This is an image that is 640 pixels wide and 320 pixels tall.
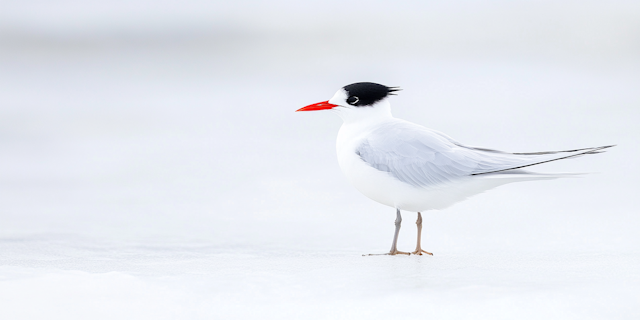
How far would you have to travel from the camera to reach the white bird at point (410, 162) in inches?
164

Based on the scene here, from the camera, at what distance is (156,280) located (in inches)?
141

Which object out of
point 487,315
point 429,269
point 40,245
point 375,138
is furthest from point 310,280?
point 40,245

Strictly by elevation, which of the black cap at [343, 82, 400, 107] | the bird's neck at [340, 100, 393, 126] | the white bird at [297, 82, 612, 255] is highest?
the black cap at [343, 82, 400, 107]

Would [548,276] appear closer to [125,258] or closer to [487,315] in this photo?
[487,315]

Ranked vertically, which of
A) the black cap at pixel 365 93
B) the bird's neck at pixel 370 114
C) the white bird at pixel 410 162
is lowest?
the white bird at pixel 410 162

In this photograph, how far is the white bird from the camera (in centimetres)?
417

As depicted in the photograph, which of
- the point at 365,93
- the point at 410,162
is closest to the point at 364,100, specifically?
the point at 365,93

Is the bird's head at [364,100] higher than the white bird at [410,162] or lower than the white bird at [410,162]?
higher

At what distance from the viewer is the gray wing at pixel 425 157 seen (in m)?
4.16

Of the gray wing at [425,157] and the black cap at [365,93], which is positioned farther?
the black cap at [365,93]

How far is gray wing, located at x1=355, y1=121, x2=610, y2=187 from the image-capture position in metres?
4.16

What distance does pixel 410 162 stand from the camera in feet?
14.1

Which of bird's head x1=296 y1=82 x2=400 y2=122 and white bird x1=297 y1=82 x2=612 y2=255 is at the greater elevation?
bird's head x1=296 y1=82 x2=400 y2=122

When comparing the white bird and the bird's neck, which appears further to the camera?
the bird's neck
